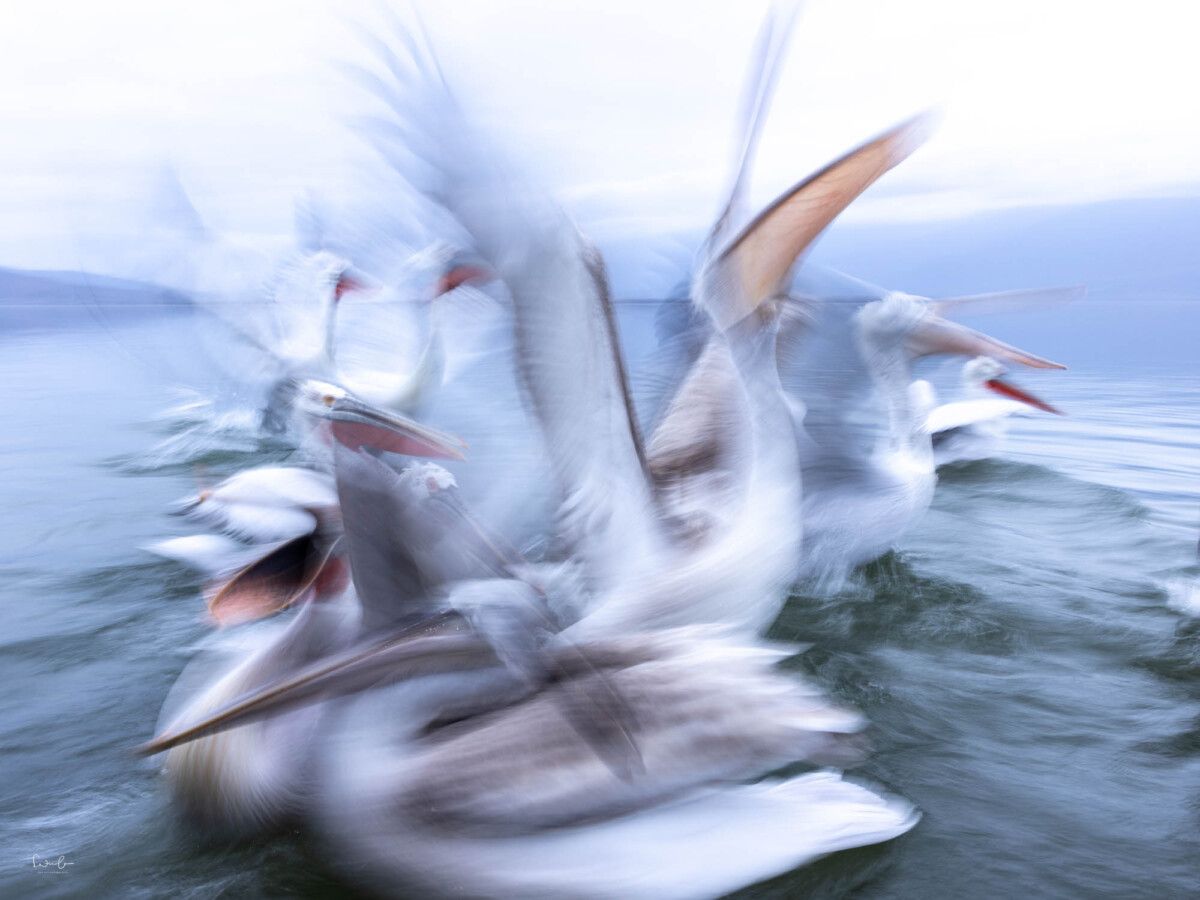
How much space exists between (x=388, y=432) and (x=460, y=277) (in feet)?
1.71

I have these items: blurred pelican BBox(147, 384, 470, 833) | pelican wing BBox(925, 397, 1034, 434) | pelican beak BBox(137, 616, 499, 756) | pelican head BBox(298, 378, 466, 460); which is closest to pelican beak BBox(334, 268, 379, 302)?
pelican head BBox(298, 378, 466, 460)

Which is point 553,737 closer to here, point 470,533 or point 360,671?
point 360,671

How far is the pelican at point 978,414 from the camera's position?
364cm

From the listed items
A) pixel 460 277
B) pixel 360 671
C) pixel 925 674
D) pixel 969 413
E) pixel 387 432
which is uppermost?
pixel 460 277

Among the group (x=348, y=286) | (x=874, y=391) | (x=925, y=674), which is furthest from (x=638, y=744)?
(x=348, y=286)

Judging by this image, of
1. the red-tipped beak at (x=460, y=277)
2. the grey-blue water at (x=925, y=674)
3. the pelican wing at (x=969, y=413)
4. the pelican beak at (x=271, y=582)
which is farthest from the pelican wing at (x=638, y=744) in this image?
the pelican wing at (x=969, y=413)

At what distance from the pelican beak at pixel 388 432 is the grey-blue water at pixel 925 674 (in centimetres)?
55

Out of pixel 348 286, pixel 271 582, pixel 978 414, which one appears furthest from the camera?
pixel 348 286

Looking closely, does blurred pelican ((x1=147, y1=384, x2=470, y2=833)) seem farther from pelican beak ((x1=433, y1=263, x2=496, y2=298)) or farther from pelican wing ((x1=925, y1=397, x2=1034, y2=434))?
pelican wing ((x1=925, y1=397, x2=1034, y2=434))

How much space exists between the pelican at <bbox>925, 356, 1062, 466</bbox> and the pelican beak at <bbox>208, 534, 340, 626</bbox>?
232cm

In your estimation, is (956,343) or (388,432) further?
(956,343)

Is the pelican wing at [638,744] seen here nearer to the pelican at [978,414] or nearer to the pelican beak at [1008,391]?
the pelican at [978,414]

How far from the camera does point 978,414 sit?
3670 mm

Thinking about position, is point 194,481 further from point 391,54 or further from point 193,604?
point 391,54
